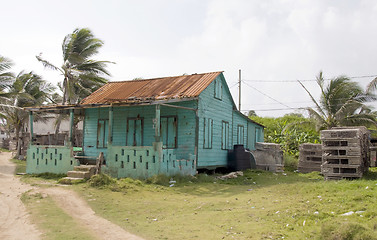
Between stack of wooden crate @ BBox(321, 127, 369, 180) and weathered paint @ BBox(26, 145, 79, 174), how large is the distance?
9761 mm

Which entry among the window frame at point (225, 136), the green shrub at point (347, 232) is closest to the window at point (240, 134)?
the window frame at point (225, 136)

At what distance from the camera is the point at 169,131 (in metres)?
16.0

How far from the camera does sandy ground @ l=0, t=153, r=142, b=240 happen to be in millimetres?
6097

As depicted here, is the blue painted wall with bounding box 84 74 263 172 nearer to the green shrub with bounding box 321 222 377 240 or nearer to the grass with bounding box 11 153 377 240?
the grass with bounding box 11 153 377 240

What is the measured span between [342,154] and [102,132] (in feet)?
36.4

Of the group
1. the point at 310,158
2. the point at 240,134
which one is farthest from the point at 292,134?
the point at 310,158

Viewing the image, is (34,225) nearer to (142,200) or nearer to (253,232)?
(142,200)

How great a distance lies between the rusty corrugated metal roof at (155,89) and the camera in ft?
51.5

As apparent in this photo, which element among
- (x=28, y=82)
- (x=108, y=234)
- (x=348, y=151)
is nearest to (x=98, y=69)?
(x=28, y=82)

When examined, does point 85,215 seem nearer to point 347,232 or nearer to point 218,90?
point 347,232

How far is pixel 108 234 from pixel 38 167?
1059 centimetres

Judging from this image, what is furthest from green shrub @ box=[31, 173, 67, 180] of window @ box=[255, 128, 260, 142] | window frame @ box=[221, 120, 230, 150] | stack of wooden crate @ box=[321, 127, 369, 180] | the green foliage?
the green foliage

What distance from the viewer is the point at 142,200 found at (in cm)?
975

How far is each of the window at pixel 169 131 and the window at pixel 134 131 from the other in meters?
1.18
